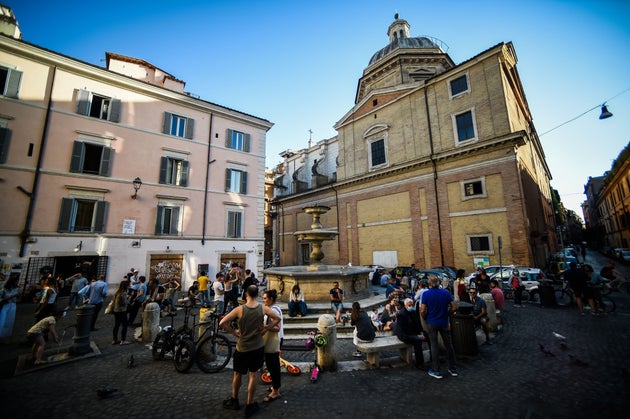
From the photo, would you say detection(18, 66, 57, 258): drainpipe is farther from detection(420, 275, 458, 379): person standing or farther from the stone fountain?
detection(420, 275, 458, 379): person standing

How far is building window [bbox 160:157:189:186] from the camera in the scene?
1702 centimetres

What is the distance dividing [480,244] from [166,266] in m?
20.3

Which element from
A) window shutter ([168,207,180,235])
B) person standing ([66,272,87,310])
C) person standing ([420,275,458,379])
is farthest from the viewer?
window shutter ([168,207,180,235])

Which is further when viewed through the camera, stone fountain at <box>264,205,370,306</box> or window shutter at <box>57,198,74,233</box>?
window shutter at <box>57,198,74,233</box>

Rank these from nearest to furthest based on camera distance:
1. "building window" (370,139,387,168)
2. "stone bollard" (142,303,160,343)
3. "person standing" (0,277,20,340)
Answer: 1. "person standing" (0,277,20,340)
2. "stone bollard" (142,303,160,343)
3. "building window" (370,139,387,168)

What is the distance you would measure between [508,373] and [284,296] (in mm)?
7338

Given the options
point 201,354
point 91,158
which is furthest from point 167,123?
point 201,354

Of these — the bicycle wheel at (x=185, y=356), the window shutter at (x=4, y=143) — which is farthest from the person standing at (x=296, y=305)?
the window shutter at (x=4, y=143)

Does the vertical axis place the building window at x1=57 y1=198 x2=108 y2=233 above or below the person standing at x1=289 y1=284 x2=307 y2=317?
above

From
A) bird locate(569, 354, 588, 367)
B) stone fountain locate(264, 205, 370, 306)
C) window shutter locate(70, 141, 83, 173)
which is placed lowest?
bird locate(569, 354, 588, 367)

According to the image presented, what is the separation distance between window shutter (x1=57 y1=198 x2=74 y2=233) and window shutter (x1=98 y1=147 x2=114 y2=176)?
7.09 feet

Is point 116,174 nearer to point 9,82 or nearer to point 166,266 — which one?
point 9,82

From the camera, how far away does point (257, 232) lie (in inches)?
793

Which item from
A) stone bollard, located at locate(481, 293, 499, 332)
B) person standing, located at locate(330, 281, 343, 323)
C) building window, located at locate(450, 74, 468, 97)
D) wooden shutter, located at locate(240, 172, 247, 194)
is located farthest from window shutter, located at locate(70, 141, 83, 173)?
building window, located at locate(450, 74, 468, 97)
